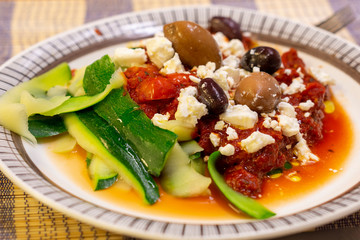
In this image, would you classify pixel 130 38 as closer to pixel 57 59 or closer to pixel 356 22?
pixel 57 59

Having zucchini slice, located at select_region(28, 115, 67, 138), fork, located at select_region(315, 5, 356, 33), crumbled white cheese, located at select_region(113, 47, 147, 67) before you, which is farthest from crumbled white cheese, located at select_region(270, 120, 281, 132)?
fork, located at select_region(315, 5, 356, 33)

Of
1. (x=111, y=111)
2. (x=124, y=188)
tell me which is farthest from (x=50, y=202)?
(x=111, y=111)

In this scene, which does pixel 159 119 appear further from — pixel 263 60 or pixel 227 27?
pixel 227 27

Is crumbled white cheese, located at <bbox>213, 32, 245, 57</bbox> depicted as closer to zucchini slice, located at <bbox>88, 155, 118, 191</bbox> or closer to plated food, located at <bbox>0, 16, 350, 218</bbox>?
plated food, located at <bbox>0, 16, 350, 218</bbox>

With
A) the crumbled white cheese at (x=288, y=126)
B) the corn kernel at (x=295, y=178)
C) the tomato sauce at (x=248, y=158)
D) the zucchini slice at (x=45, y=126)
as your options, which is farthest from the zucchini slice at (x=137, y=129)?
the corn kernel at (x=295, y=178)

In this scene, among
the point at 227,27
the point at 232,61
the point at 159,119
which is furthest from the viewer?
the point at 227,27

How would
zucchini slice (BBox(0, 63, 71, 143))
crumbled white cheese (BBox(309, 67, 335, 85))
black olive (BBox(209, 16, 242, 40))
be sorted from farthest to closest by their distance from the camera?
1. black olive (BBox(209, 16, 242, 40))
2. crumbled white cheese (BBox(309, 67, 335, 85))
3. zucchini slice (BBox(0, 63, 71, 143))

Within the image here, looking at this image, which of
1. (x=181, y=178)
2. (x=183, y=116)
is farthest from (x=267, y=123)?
(x=181, y=178)
